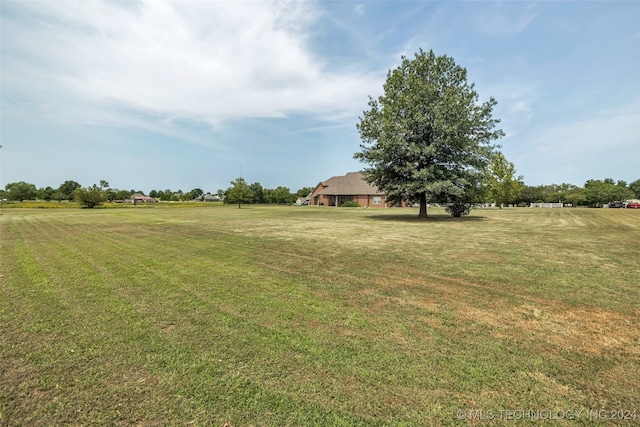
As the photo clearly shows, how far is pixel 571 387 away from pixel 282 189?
9064cm

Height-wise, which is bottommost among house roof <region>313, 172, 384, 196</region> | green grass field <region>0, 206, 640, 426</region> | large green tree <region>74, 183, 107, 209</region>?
green grass field <region>0, 206, 640, 426</region>

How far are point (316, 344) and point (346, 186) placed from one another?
65.1m

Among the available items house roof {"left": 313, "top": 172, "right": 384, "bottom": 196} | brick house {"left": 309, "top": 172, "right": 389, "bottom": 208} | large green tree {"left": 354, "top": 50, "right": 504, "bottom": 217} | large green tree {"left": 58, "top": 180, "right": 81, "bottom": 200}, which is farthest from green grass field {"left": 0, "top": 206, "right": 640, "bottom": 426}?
large green tree {"left": 58, "top": 180, "right": 81, "bottom": 200}

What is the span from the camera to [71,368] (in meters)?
3.03

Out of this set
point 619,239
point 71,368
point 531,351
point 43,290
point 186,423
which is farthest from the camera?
point 619,239

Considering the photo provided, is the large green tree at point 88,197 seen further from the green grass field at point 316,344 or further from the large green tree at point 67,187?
the large green tree at point 67,187

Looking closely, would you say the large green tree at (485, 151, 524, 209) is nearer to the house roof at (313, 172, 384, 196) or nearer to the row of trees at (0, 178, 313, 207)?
the house roof at (313, 172, 384, 196)

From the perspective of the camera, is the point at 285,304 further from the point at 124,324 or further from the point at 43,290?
the point at 43,290

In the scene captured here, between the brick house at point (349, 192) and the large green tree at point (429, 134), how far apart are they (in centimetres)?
3976

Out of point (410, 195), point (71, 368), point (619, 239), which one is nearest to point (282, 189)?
point (410, 195)

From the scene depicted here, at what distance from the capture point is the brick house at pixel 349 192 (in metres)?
64.8

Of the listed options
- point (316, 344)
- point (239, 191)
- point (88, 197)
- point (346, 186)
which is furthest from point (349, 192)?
point (316, 344)

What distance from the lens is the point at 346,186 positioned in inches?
2672

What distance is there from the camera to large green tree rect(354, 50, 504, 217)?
2102cm
